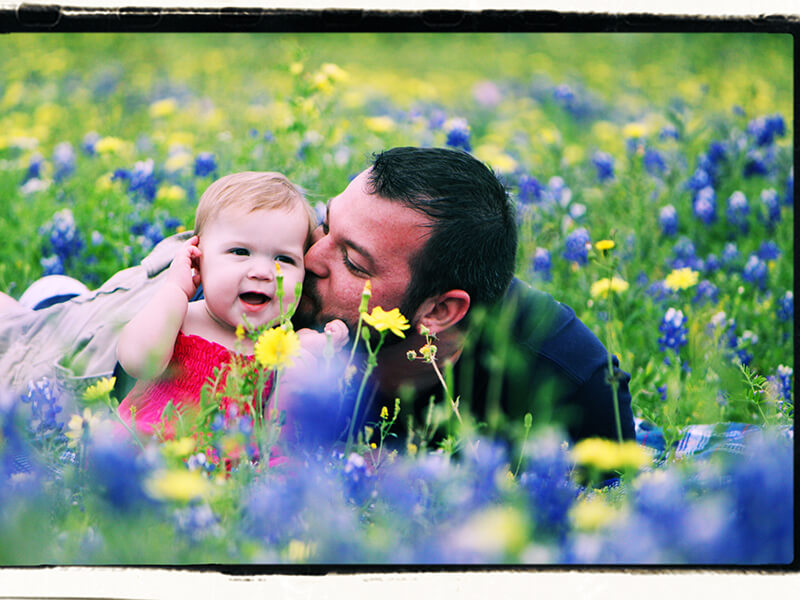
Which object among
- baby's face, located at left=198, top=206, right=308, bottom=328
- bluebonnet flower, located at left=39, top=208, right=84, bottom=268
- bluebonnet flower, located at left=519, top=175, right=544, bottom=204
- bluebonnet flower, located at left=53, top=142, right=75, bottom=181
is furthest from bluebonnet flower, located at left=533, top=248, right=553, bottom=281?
bluebonnet flower, located at left=53, top=142, right=75, bottom=181

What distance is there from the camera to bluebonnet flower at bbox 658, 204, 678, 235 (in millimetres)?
3803

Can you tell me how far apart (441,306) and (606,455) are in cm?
59

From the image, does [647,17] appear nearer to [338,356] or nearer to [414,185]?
[414,185]

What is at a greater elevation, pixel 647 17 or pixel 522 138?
pixel 647 17

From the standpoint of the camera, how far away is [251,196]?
2.26 m

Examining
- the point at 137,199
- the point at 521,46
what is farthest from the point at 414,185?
the point at 521,46

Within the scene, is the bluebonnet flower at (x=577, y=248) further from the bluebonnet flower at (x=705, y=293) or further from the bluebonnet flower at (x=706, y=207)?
the bluebonnet flower at (x=706, y=207)

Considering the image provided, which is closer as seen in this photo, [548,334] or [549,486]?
[549,486]

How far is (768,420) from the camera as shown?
235 cm

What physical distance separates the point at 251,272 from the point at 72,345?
0.74 meters

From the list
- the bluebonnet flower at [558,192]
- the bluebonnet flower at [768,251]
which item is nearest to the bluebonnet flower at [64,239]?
the bluebonnet flower at [558,192]

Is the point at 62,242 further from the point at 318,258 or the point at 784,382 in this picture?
the point at 784,382

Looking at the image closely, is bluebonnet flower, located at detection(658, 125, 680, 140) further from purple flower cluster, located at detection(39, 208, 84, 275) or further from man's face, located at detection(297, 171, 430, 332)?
purple flower cluster, located at detection(39, 208, 84, 275)

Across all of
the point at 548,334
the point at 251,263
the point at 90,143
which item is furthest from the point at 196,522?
the point at 90,143
